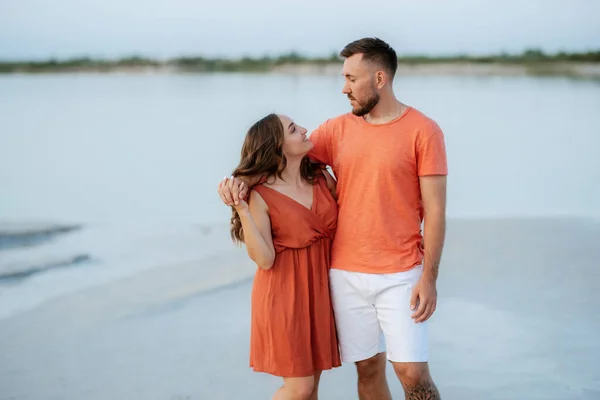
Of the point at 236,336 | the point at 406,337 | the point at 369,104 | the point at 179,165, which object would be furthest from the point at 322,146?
the point at 179,165

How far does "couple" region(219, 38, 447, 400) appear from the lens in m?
2.86

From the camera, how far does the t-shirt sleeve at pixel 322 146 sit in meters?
3.11

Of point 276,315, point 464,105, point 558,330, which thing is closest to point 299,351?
point 276,315

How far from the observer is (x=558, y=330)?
471cm

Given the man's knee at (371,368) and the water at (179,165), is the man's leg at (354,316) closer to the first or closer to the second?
the man's knee at (371,368)

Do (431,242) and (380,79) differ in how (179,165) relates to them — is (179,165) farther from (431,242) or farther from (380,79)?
(431,242)

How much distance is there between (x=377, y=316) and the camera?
2982mm

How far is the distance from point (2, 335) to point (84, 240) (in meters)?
2.68

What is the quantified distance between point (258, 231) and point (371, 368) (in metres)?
0.70

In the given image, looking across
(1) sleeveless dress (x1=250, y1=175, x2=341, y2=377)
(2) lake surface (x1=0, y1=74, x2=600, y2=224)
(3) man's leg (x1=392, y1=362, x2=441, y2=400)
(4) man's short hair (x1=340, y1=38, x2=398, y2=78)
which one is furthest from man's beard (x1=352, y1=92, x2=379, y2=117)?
(2) lake surface (x1=0, y1=74, x2=600, y2=224)

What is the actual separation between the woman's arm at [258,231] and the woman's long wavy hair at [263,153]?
8 centimetres

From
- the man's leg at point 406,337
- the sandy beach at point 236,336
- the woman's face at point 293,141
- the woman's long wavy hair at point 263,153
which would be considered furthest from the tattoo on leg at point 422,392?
the sandy beach at point 236,336

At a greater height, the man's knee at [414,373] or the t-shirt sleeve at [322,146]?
the t-shirt sleeve at [322,146]

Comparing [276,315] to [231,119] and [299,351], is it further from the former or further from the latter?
[231,119]
